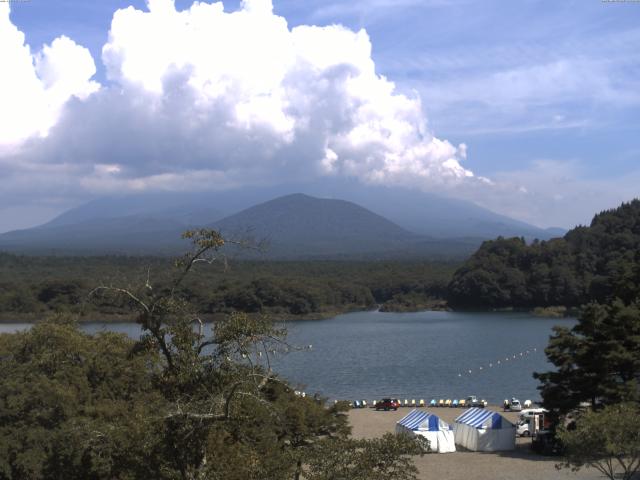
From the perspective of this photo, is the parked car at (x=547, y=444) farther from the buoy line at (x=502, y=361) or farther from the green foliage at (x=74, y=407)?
the buoy line at (x=502, y=361)

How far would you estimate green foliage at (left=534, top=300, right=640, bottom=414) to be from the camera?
48.7 ft

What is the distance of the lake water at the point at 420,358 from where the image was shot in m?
26.5

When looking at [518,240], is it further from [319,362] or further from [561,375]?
[561,375]

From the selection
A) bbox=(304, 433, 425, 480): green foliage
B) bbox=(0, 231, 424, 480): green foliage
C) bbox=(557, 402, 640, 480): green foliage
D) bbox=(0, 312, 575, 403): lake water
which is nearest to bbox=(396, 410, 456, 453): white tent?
bbox=(0, 312, 575, 403): lake water

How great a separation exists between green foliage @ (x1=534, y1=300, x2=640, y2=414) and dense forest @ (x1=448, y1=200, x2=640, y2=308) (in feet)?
132

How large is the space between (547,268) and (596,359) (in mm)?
44690

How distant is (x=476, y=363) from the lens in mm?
32094

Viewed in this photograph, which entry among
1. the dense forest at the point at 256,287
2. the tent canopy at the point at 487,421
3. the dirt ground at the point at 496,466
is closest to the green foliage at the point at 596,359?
the dirt ground at the point at 496,466

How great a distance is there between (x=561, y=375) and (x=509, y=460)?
1855 millimetres

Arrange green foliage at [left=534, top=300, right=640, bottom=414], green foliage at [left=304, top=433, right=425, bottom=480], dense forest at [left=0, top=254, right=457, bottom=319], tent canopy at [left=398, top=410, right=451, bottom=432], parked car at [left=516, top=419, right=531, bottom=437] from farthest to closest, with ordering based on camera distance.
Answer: dense forest at [left=0, top=254, right=457, bottom=319] → parked car at [left=516, top=419, right=531, bottom=437] → tent canopy at [left=398, top=410, right=451, bottom=432] → green foliage at [left=534, top=300, right=640, bottom=414] → green foliage at [left=304, top=433, right=425, bottom=480]

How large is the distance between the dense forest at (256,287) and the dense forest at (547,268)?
405 cm

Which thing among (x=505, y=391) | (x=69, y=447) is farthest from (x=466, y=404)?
(x=69, y=447)

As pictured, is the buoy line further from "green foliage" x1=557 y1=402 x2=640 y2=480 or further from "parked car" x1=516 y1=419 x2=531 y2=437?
"green foliage" x1=557 y1=402 x2=640 y2=480

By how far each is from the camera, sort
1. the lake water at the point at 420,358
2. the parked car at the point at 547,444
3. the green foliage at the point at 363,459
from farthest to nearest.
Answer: the lake water at the point at 420,358 < the parked car at the point at 547,444 < the green foliage at the point at 363,459
